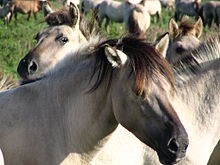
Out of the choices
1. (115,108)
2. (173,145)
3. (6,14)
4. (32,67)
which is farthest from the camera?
(6,14)

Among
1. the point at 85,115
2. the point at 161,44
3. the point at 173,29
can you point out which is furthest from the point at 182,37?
the point at 85,115

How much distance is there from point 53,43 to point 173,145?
11.2 ft

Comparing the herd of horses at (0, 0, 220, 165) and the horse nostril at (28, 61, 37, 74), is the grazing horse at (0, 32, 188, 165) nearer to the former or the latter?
the herd of horses at (0, 0, 220, 165)

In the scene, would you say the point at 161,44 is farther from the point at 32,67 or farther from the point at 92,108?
the point at 32,67

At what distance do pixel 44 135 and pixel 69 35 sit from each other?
280 cm

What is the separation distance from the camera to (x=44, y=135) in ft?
15.6

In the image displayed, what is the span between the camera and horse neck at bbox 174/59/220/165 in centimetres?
574

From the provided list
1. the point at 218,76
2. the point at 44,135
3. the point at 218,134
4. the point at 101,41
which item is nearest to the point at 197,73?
the point at 218,76

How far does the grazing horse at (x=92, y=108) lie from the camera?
14.1 ft

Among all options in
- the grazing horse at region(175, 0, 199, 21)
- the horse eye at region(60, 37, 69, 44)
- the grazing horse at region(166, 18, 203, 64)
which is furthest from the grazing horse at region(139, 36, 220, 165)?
the grazing horse at region(175, 0, 199, 21)

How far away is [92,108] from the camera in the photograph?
4566 millimetres

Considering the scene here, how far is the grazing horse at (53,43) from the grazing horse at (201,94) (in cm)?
171

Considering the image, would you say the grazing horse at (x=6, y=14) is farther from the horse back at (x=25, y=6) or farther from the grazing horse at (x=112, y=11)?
the grazing horse at (x=112, y=11)

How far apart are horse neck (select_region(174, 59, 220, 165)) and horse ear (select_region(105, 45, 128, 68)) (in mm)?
1483
